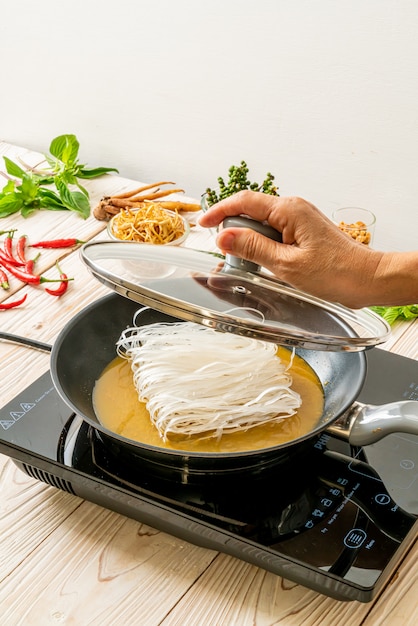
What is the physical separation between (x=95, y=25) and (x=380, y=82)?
0.96 metres

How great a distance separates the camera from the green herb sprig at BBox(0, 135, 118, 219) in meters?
1.93

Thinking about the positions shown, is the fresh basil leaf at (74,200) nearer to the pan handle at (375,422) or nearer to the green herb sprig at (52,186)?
the green herb sprig at (52,186)

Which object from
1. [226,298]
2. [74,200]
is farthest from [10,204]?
[226,298]

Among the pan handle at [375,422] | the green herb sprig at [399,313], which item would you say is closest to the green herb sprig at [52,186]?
the green herb sprig at [399,313]

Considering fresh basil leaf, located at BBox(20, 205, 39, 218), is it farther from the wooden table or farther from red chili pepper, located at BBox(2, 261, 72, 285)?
the wooden table

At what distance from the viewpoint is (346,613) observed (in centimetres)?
88

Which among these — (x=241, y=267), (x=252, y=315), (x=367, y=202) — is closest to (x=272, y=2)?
(x=367, y=202)

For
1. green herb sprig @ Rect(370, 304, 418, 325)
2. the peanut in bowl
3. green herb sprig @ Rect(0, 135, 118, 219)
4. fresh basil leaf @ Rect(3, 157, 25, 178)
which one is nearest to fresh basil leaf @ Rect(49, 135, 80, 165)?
green herb sprig @ Rect(0, 135, 118, 219)

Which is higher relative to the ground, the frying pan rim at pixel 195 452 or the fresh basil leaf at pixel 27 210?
the frying pan rim at pixel 195 452

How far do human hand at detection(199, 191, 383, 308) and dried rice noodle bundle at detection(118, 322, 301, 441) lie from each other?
0.45 ft

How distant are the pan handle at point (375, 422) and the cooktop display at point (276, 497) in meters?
0.04

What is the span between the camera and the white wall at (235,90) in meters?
1.90

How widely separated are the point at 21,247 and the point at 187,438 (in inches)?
36.7

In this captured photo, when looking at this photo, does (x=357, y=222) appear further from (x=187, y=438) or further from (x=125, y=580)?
(x=125, y=580)
